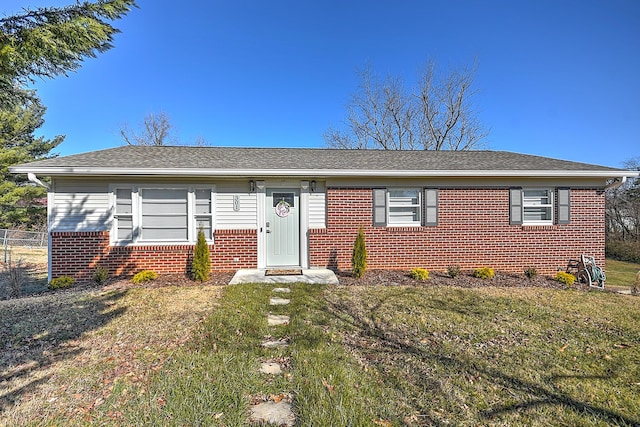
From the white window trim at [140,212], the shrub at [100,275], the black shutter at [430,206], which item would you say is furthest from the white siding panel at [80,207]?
the black shutter at [430,206]

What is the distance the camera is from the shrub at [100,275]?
21.4ft

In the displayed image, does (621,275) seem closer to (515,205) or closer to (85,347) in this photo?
(515,205)

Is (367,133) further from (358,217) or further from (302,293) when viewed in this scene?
(302,293)

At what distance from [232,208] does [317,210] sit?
7.26ft

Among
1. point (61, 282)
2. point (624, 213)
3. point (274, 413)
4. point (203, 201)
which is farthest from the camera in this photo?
point (624, 213)

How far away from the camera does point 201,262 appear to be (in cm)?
662

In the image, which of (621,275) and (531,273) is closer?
(531,273)

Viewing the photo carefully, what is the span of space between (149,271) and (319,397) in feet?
19.8

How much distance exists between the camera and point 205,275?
6586 millimetres

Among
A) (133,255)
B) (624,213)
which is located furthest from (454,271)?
(624,213)

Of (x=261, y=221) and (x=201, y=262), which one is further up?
(x=261, y=221)

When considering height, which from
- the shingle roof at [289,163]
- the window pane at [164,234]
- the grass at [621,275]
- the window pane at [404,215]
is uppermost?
the shingle roof at [289,163]

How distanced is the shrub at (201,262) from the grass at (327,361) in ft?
4.27

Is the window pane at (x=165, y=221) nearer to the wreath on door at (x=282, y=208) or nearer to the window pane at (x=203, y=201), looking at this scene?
the window pane at (x=203, y=201)
